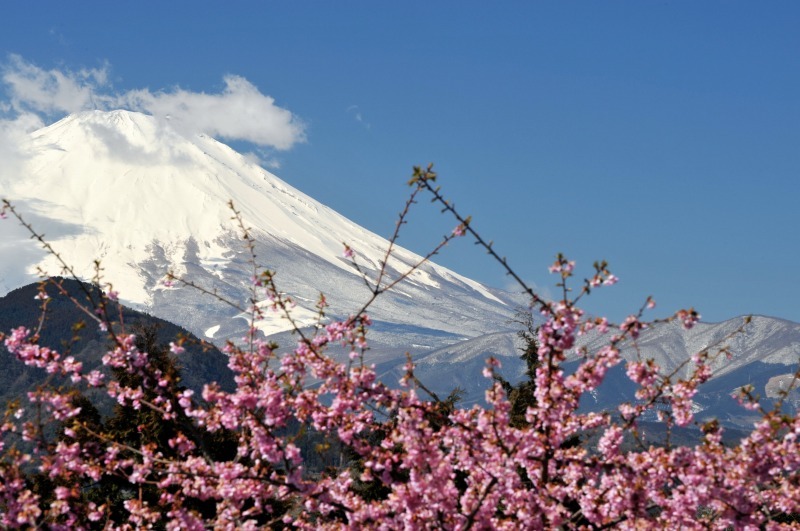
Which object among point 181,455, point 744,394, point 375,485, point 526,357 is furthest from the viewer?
point 526,357

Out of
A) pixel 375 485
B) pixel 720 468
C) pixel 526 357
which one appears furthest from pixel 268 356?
pixel 526 357

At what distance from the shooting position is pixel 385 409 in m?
9.50

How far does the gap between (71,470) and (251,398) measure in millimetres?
2302

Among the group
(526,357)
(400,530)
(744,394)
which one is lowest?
(400,530)

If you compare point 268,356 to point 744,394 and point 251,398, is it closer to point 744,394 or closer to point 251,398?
point 251,398

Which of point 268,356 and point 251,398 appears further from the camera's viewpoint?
point 268,356

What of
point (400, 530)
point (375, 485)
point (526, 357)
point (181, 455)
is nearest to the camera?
point (400, 530)

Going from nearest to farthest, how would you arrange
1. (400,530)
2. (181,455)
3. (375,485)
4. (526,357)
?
(400,530) < (181,455) < (375,485) < (526,357)

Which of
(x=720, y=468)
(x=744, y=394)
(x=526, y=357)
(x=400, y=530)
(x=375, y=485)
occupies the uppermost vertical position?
(x=526, y=357)

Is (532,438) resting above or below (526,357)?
below

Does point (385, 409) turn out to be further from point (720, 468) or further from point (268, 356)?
point (720, 468)

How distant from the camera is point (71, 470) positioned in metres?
10.2

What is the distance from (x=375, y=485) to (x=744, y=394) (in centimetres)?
2249

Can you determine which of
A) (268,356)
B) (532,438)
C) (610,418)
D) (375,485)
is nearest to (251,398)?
(268,356)
